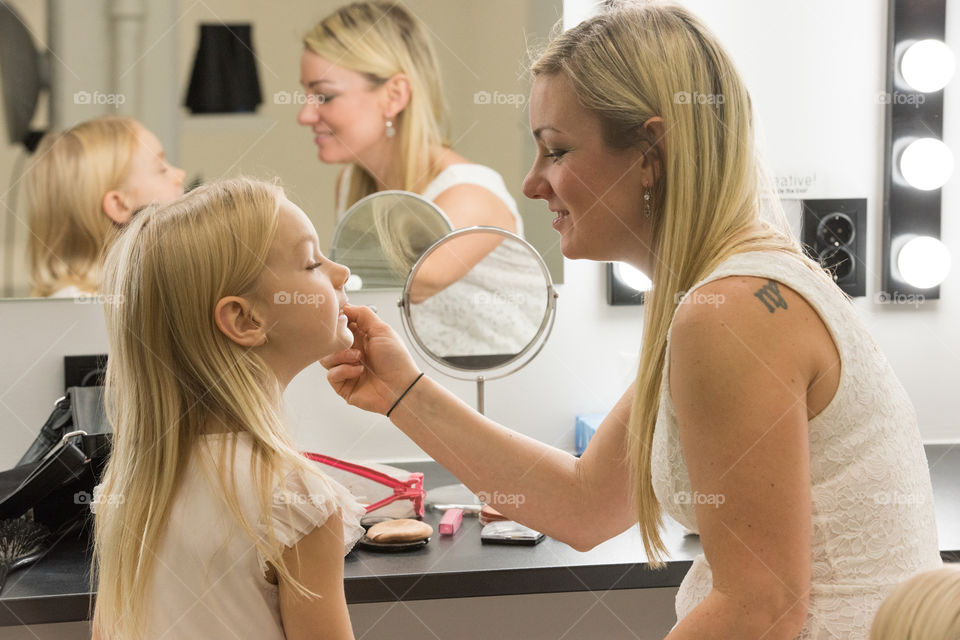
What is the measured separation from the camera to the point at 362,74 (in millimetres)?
1746

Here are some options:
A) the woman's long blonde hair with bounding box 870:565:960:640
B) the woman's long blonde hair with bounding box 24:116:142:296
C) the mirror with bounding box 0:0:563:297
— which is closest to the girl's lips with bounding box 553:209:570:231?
the woman's long blonde hair with bounding box 870:565:960:640

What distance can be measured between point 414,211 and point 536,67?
705 millimetres

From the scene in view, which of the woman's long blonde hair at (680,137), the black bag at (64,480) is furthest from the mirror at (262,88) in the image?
the woman's long blonde hair at (680,137)

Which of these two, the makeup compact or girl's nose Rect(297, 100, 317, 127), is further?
girl's nose Rect(297, 100, 317, 127)

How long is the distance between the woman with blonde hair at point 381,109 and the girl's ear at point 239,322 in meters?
0.78

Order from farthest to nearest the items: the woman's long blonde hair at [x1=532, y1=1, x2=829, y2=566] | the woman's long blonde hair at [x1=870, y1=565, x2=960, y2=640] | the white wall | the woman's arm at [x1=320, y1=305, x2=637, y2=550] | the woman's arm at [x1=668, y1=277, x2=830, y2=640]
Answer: the white wall
the woman's arm at [x1=320, y1=305, x2=637, y2=550]
the woman's long blonde hair at [x1=532, y1=1, x2=829, y2=566]
the woman's arm at [x1=668, y1=277, x2=830, y2=640]
the woman's long blonde hair at [x1=870, y1=565, x2=960, y2=640]

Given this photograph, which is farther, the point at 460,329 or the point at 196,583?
the point at 460,329

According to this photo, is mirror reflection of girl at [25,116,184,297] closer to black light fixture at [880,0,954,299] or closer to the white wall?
the white wall

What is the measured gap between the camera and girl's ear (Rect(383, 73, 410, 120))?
1753 mm

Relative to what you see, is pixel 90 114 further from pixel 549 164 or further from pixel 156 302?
pixel 549 164

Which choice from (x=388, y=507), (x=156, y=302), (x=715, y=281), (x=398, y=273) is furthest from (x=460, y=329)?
(x=715, y=281)

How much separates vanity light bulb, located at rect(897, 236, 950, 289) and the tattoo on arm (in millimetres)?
1276

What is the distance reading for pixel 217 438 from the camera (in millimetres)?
962

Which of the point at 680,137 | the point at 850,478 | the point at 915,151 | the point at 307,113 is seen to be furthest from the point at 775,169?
the point at 850,478
